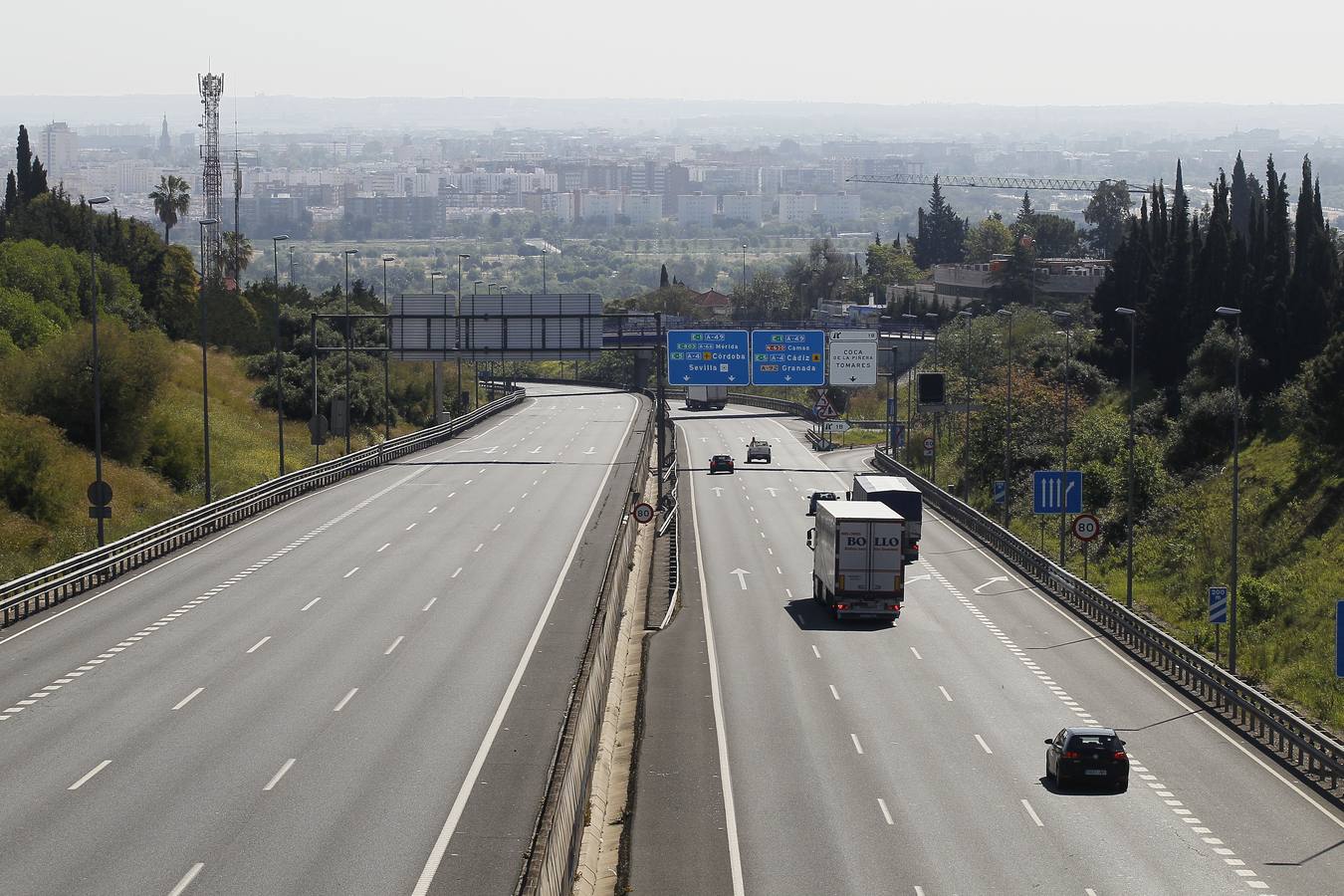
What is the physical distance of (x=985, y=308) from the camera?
6560 inches

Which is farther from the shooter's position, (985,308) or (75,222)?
(985,308)

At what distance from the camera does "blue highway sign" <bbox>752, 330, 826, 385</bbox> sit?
95.0m

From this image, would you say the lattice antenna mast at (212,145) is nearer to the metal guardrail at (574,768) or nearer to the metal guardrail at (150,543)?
the metal guardrail at (150,543)

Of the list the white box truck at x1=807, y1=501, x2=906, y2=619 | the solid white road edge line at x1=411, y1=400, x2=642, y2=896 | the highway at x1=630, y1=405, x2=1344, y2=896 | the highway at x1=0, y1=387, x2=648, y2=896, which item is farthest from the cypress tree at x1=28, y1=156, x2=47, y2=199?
the white box truck at x1=807, y1=501, x2=906, y2=619

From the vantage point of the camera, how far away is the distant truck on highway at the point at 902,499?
63.4 metres

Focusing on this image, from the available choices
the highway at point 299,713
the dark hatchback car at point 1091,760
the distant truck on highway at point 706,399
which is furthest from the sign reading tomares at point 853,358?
the dark hatchback car at point 1091,760

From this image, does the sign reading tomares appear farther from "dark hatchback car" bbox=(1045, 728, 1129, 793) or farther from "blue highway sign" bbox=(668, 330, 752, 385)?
"dark hatchback car" bbox=(1045, 728, 1129, 793)

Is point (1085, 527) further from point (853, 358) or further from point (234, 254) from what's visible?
point (234, 254)

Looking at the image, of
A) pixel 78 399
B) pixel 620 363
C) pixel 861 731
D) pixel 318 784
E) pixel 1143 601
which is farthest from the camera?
pixel 620 363

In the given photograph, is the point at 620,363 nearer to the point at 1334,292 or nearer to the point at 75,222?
the point at 75,222

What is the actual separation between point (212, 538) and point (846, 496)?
94.9 feet

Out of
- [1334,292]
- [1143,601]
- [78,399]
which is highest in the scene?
[1334,292]

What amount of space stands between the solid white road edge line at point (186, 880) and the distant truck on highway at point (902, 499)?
4087 cm

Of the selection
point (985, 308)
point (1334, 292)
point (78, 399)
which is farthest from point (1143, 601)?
point (985, 308)
